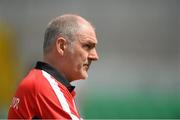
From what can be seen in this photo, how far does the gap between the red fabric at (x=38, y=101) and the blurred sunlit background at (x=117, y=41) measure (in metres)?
5.17

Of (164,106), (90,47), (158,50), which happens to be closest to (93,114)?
(164,106)

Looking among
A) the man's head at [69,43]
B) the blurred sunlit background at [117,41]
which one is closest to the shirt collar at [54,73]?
the man's head at [69,43]

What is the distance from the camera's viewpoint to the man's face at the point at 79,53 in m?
1.84

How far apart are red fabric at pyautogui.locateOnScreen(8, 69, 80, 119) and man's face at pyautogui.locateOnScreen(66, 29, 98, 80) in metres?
0.13

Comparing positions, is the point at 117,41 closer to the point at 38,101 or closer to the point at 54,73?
the point at 54,73

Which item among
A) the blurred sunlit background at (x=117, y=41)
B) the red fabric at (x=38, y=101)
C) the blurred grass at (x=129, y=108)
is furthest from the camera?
the blurred sunlit background at (x=117, y=41)

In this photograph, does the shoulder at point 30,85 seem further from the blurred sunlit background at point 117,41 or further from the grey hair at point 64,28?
the blurred sunlit background at point 117,41

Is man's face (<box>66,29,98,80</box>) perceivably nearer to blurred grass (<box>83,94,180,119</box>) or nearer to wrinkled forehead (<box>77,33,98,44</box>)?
wrinkled forehead (<box>77,33,98,44</box>)

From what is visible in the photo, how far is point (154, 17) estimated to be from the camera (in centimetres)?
764

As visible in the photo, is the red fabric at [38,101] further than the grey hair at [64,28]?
No

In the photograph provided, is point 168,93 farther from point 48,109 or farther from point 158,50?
point 48,109

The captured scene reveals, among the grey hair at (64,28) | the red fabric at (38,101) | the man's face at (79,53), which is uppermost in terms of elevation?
the grey hair at (64,28)

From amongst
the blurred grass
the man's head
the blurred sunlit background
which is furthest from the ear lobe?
the blurred sunlit background

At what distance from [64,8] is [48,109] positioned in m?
6.06
